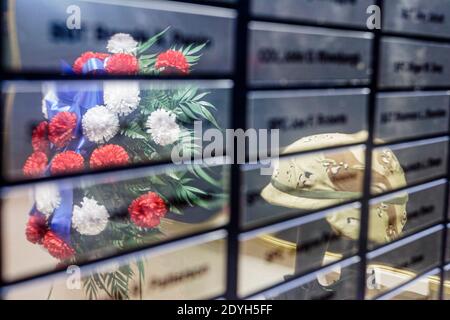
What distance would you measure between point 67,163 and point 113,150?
0.35 feet

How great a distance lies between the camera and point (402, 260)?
1.92m

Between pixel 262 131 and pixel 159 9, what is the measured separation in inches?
17.0

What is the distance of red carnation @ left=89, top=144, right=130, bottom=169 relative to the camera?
1106mm

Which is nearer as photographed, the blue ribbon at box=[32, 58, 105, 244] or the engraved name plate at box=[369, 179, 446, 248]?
the blue ribbon at box=[32, 58, 105, 244]

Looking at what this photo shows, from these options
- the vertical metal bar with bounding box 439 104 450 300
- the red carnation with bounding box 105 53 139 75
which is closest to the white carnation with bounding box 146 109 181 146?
the red carnation with bounding box 105 53 139 75

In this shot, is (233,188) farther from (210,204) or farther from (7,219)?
(7,219)

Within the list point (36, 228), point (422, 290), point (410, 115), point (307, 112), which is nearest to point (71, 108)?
point (36, 228)

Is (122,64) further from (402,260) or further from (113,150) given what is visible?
(402,260)

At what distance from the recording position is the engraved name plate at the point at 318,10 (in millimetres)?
1354

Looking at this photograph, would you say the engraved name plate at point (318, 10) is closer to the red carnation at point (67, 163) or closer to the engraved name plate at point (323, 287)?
the red carnation at point (67, 163)

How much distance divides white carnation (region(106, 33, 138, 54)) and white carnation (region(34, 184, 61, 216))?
1.04 feet

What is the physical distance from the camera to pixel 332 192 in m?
1.62

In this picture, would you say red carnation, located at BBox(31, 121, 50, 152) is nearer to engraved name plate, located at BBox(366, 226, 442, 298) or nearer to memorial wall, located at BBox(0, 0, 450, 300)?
memorial wall, located at BBox(0, 0, 450, 300)
